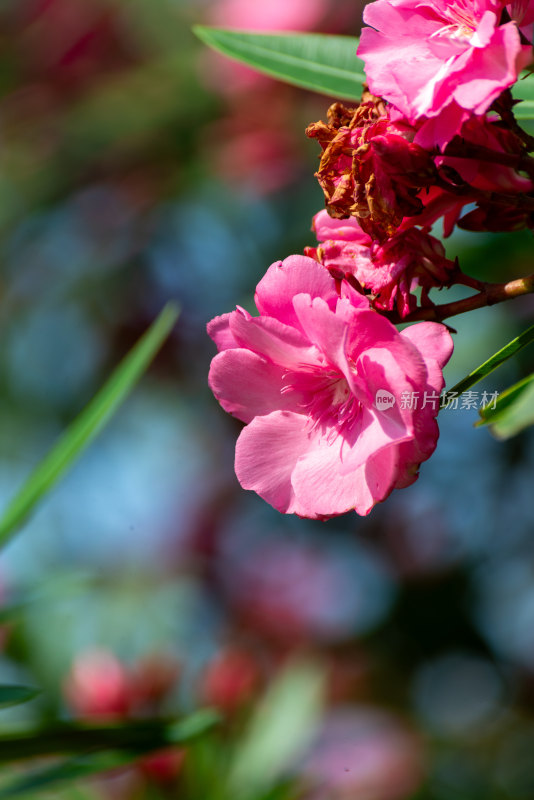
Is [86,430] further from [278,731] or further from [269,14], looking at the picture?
[269,14]

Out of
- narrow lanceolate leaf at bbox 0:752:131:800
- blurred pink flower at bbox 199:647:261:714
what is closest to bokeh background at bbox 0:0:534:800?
blurred pink flower at bbox 199:647:261:714

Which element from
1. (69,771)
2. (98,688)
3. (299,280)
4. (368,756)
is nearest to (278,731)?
(98,688)

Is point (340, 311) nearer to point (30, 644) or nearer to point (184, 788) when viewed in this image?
point (184, 788)

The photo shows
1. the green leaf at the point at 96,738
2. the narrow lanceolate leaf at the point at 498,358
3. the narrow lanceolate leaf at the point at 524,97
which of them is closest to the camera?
the narrow lanceolate leaf at the point at 498,358

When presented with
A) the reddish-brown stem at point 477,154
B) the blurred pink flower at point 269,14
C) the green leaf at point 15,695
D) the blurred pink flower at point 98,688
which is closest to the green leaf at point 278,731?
the blurred pink flower at point 98,688

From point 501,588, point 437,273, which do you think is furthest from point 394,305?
point 501,588

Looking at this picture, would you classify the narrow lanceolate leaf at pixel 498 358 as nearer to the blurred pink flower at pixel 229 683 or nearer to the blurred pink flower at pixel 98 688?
the blurred pink flower at pixel 98 688
